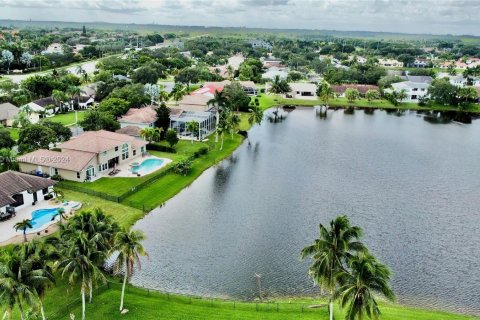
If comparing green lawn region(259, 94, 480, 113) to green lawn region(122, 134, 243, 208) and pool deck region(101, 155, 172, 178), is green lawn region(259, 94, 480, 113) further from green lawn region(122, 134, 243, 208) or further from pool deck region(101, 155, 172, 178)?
pool deck region(101, 155, 172, 178)

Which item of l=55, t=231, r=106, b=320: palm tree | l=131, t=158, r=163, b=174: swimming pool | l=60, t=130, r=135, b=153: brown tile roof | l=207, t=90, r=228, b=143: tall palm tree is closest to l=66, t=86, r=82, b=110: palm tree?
l=207, t=90, r=228, b=143: tall palm tree

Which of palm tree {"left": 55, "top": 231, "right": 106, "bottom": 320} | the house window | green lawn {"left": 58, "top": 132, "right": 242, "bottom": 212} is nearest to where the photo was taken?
palm tree {"left": 55, "top": 231, "right": 106, "bottom": 320}

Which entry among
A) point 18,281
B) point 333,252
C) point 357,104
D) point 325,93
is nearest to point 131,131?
point 18,281

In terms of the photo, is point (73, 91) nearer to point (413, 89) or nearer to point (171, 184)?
point (171, 184)

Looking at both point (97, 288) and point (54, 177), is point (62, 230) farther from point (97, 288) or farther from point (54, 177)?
point (54, 177)

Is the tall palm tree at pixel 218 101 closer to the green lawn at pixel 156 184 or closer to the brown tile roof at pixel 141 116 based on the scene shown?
the green lawn at pixel 156 184

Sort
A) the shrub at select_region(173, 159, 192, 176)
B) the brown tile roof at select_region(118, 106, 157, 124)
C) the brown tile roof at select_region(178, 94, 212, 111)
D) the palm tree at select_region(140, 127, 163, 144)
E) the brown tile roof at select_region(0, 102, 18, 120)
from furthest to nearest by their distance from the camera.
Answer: the brown tile roof at select_region(178, 94, 212, 111) → the brown tile roof at select_region(0, 102, 18, 120) → the brown tile roof at select_region(118, 106, 157, 124) → the palm tree at select_region(140, 127, 163, 144) → the shrub at select_region(173, 159, 192, 176)

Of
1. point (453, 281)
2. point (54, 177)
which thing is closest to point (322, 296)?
point (453, 281)
